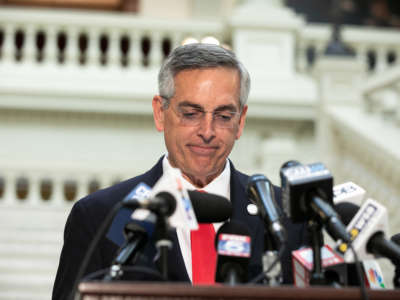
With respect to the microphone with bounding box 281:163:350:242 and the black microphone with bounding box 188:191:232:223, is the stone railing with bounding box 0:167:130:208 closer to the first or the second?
the black microphone with bounding box 188:191:232:223

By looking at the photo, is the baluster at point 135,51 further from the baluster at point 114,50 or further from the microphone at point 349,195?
the microphone at point 349,195

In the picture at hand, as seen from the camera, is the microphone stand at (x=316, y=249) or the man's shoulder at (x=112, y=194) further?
the man's shoulder at (x=112, y=194)

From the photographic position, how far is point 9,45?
821 centimetres

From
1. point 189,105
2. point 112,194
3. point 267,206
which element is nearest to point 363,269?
point 267,206

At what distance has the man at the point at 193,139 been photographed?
2.26 m

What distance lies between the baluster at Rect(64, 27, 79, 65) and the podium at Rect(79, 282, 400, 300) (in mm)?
6926

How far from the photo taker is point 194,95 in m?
2.31

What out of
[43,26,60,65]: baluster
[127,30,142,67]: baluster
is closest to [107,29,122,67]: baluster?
[127,30,142,67]: baluster

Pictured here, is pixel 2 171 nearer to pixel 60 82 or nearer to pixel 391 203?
pixel 60 82

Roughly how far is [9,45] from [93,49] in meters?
0.96

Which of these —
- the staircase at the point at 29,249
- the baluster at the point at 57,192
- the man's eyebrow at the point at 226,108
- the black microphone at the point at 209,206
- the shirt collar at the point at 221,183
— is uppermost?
Answer: the man's eyebrow at the point at 226,108

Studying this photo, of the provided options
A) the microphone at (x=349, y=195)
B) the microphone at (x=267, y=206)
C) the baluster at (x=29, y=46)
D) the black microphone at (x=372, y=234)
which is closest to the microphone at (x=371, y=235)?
the black microphone at (x=372, y=234)

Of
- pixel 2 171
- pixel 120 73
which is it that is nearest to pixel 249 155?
pixel 120 73

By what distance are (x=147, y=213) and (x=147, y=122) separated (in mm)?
6627
